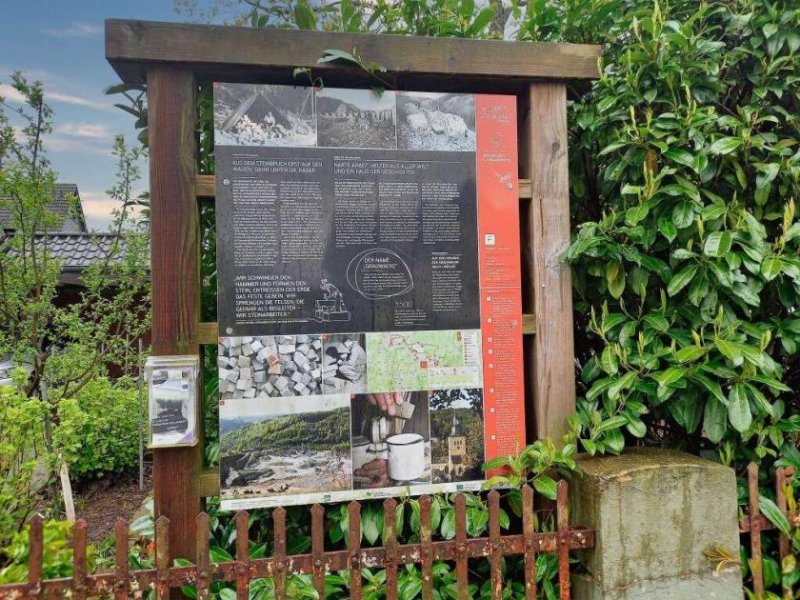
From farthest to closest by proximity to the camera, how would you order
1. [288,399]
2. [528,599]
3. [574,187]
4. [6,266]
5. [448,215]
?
[6,266] < [574,187] < [448,215] < [288,399] < [528,599]

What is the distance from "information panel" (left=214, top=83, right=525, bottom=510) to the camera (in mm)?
1955

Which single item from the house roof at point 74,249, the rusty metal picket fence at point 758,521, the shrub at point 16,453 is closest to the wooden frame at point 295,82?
the shrub at point 16,453

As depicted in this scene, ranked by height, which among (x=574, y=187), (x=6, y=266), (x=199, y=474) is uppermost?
(x=574, y=187)

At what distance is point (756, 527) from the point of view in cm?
200

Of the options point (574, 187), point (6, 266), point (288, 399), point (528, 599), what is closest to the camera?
point (528, 599)

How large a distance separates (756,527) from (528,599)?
1.06 metres

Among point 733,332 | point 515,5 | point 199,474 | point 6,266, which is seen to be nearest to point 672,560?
point 733,332

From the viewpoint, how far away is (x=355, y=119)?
6.84 feet

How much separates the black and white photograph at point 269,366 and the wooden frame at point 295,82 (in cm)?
14

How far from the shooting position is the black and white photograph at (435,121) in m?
2.12

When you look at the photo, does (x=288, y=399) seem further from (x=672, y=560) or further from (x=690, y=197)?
(x=690, y=197)

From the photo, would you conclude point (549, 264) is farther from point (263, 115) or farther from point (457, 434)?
point (263, 115)

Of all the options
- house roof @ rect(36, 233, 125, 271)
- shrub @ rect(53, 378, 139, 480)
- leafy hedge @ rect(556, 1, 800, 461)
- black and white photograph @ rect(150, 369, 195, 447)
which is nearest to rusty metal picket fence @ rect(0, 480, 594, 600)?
black and white photograph @ rect(150, 369, 195, 447)

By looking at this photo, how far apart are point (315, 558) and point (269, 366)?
29.5 inches
